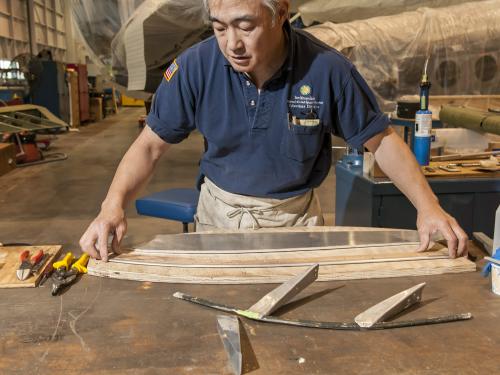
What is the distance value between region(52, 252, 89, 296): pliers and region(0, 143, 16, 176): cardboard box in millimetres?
4721

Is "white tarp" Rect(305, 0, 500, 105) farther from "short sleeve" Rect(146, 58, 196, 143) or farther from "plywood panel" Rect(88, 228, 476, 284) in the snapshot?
"plywood panel" Rect(88, 228, 476, 284)

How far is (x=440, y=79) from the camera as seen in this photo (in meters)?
4.26

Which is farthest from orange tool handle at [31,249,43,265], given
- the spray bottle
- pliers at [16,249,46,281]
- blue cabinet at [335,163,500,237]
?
the spray bottle

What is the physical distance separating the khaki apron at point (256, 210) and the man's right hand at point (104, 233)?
433 mm

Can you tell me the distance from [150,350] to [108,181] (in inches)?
192

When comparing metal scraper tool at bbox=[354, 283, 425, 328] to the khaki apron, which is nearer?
metal scraper tool at bbox=[354, 283, 425, 328]

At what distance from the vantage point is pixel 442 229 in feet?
4.33

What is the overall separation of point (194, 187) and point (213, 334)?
12.7 ft

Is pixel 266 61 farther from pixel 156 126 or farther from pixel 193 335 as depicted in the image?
pixel 193 335

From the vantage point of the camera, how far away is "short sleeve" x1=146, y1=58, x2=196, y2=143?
4.99 ft

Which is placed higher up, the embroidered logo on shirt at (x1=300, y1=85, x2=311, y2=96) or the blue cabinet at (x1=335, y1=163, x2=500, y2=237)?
the embroidered logo on shirt at (x1=300, y1=85, x2=311, y2=96)

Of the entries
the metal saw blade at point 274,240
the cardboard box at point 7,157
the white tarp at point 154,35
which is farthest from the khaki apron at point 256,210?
the cardboard box at point 7,157

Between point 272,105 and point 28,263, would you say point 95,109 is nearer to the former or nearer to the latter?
point 272,105

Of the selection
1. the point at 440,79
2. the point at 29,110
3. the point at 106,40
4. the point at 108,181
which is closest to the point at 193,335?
the point at 106,40
